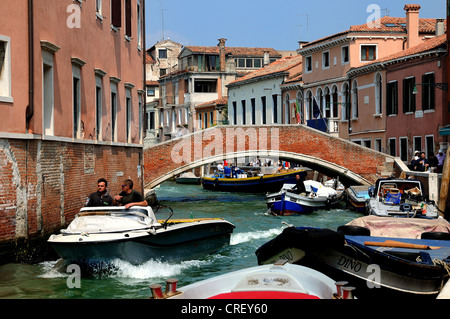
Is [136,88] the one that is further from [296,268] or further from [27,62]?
[296,268]

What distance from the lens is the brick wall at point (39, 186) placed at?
9.28 meters

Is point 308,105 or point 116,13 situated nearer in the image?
point 116,13

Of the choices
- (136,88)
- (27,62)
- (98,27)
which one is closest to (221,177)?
(136,88)

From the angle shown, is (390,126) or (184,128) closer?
(390,126)

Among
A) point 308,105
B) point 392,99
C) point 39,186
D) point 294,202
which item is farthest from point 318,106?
point 39,186

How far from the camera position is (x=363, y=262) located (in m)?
7.19

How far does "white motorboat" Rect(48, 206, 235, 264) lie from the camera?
8344mm

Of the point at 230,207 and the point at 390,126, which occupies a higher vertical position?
the point at 390,126

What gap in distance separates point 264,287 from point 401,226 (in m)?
5.38

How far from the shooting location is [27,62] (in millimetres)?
9852

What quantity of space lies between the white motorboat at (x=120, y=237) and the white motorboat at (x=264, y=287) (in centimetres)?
326

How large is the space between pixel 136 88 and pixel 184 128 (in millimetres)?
27550

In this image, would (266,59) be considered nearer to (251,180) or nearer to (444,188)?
Answer: (251,180)

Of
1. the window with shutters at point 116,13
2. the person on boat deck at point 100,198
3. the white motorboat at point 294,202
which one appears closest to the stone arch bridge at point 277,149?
the white motorboat at point 294,202
